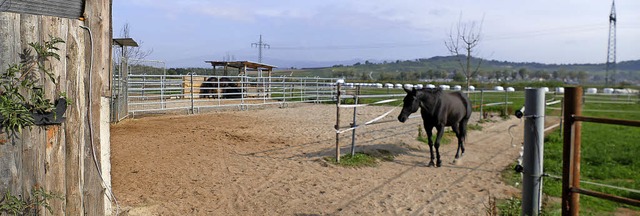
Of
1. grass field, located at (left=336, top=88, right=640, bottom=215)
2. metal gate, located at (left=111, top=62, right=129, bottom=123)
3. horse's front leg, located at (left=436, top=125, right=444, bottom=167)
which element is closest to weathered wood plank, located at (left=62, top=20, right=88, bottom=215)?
grass field, located at (left=336, top=88, right=640, bottom=215)

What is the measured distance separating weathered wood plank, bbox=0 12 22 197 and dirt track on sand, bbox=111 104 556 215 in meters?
1.63

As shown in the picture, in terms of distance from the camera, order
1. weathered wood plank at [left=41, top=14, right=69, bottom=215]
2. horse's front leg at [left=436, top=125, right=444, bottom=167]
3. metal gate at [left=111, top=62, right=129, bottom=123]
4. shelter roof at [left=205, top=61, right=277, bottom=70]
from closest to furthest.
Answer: weathered wood plank at [left=41, top=14, right=69, bottom=215]
horse's front leg at [left=436, top=125, right=444, bottom=167]
metal gate at [left=111, top=62, right=129, bottom=123]
shelter roof at [left=205, top=61, right=277, bottom=70]

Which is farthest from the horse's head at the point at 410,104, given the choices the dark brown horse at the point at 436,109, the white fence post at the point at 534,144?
the white fence post at the point at 534,144

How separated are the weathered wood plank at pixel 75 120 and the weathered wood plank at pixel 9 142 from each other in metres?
0.26

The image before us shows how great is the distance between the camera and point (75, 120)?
8.80 feet

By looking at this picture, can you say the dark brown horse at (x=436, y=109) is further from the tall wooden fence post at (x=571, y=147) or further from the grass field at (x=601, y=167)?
the tall wooden fence post at (x=571, y=147)

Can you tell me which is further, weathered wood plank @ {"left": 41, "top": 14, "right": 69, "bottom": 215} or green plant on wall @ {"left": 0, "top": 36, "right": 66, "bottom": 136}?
weathered wood plank @ {"left": 41, "top": 14, "right": 69, "bottom": 215}

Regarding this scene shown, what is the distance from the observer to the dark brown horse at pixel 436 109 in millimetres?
7129

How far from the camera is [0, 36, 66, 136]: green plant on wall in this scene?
2.34 metres

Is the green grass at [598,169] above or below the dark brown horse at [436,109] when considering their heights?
below

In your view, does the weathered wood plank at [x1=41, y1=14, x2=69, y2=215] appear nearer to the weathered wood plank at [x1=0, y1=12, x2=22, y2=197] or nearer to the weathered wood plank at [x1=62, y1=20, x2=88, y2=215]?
the weathered wood plank at [x1=62, y1=20, x2=88, y2=215]

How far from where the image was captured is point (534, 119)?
2770mm

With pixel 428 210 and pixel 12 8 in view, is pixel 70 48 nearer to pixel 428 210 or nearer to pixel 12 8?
pixel 12 8

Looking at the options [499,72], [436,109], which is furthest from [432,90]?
[499,72]
